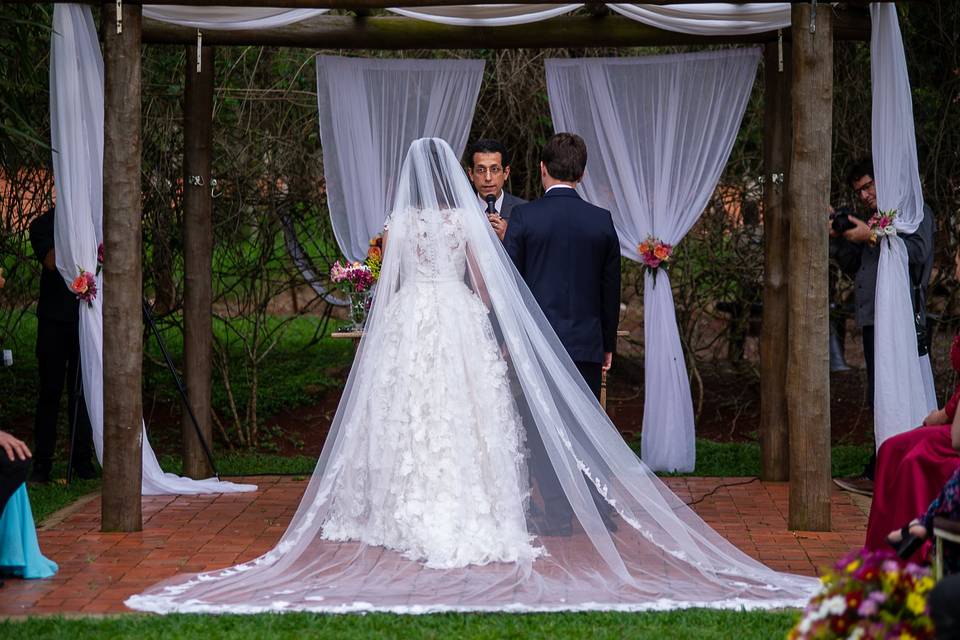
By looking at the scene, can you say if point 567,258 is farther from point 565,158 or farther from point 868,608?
point 868,608

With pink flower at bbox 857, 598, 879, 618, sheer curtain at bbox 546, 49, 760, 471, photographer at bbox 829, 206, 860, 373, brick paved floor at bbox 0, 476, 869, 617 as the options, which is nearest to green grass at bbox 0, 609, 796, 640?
brick paved floor at bbox 0, 476, 869, 617

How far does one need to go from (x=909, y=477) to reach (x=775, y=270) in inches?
102

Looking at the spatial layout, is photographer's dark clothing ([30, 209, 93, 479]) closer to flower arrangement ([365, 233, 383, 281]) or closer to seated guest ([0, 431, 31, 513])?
flower arrangement ([365, 233, 383, 281])

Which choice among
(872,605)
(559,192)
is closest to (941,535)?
(872,605)

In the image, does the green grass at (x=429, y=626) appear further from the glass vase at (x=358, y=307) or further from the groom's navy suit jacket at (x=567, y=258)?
the glass vase at (x=358, y=307)

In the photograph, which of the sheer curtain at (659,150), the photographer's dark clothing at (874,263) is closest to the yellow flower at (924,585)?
the photographer's dark clothing at (874,263)

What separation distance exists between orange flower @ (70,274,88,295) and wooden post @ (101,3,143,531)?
40 centimetres

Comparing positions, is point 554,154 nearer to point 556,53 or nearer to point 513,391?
point 513,391

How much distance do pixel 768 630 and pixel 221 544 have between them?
2.58 metres

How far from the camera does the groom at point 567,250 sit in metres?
5.71

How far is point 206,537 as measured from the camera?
570cm

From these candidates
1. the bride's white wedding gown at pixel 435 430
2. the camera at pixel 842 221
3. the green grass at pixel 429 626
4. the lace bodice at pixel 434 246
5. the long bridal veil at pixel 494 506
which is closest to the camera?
the green grass at pixel 429 626

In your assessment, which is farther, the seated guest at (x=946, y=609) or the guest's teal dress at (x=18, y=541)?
Result: the guest's teal dress at (x=18, y=541)

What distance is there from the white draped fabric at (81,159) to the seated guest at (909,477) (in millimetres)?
3749
